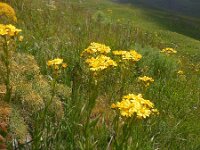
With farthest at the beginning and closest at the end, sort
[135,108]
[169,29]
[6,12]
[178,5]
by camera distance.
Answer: [178,5]
[169,29]
[6,12]
[135,108]

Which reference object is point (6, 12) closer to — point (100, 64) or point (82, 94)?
point (82, 94)

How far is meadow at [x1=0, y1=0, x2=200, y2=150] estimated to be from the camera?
361 cm

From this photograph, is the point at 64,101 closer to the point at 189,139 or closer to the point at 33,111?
the point at 33,111

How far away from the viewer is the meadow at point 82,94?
3.61 metres

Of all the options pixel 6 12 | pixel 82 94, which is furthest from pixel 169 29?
pixel 82 94

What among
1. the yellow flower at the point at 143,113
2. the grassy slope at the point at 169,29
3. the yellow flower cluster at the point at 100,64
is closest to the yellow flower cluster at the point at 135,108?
the yellow flower at the point at 143,113

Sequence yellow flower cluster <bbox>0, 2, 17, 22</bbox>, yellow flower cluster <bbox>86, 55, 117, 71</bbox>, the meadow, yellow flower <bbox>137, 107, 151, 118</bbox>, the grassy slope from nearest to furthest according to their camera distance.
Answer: yellow flower <bbox>137, 107, 151, 118</bbox>
yellow flower cluster <bbox>86, 55, 117, 71</bbox>
the meadow
yellow flower cluster <bbox>0, 2, 17, 22</bbox>
the grassy slope

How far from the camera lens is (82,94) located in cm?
483

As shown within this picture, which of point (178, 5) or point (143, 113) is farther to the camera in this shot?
point (178, 5)

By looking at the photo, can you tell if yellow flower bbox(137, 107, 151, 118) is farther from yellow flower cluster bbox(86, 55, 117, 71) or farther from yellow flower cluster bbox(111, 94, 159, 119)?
yellow flower cluster bbox(86, 55, 117, 71)

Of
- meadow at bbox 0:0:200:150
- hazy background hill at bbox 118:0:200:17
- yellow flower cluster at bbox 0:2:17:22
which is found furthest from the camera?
hazy background hill at bbox 118:0:200:17

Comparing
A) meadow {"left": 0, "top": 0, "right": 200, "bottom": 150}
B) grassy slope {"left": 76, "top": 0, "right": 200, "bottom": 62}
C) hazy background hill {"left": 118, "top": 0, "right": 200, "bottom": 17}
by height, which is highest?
meadow {"left": 0, "top": 0, "right": 200, "bottom": 150}

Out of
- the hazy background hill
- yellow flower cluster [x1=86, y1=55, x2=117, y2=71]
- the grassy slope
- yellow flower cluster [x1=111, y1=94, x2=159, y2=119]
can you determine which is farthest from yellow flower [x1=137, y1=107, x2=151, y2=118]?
the hazy background hill

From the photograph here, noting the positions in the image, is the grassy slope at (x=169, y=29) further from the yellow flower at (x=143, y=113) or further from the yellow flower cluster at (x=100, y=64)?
the yellow flower at (x=143, y=113)
